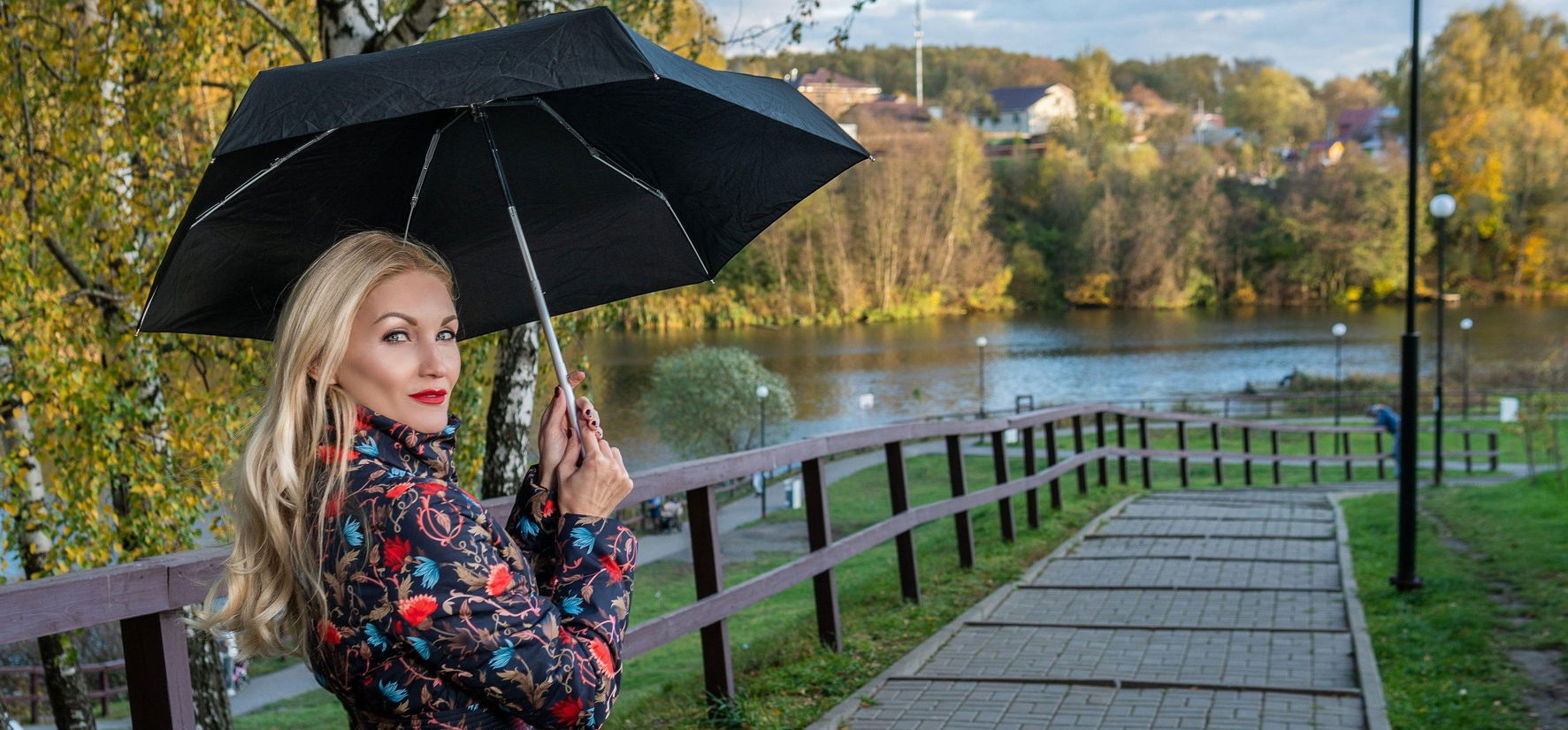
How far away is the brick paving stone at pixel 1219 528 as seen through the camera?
9250mm

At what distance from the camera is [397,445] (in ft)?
6.16

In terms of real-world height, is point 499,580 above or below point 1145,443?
above

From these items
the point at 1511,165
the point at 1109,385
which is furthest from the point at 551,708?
the point at 1511,165

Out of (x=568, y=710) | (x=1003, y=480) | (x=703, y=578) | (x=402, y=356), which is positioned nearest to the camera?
(x=568, y=710)

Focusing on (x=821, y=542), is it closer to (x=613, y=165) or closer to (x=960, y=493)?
(x=960, y=493)

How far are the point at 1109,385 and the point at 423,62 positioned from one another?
52.6 meters

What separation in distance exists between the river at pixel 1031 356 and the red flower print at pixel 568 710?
33.8 metres

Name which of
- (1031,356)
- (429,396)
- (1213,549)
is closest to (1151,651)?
(1213,549)

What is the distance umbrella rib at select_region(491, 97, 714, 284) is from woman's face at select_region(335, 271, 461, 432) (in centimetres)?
51

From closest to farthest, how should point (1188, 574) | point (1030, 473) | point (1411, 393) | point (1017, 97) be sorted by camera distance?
A: point (1188, 574) < point (1411, 393) < point (1030, 473) < point (1017, 97)

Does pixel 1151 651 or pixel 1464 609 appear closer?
pixel 1151 651

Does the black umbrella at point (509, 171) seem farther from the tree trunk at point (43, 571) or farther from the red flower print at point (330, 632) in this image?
the tree trunk at point (43, 571)

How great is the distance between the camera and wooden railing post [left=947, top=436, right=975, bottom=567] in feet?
23.7

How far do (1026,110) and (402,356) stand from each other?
149233 millimetres
